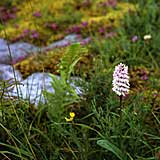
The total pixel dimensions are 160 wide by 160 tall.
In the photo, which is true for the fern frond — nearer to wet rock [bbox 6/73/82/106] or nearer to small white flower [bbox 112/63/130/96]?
wet rock [bbox 6/73/82/106]

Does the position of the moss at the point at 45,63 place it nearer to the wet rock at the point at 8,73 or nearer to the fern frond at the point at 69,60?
the wet rock at the point at 8,73

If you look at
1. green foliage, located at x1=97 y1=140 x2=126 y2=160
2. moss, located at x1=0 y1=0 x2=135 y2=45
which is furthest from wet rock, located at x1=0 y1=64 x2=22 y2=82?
green foliage, located at x1=97 y1=140 x2=126 y2=160

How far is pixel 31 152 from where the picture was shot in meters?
2.42

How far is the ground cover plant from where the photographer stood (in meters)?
2.29

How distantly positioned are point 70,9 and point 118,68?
3681mm

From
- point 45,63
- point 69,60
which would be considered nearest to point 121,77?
point 69,60

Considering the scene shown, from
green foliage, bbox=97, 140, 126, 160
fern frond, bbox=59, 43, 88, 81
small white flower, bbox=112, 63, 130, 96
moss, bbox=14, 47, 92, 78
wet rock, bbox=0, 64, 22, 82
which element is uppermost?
small white flower, bbox=112, 63, 130, 96

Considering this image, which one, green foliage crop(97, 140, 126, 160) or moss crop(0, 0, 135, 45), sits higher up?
green foliage crop(97, 140, 126, 160)

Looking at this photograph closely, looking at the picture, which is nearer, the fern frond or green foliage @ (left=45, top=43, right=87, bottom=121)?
green foliage @ (left=45, top=43, right=87, bottom=121)

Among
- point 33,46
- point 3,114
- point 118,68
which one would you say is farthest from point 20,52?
point 118,68

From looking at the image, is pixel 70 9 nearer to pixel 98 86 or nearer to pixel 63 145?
pixel 98 86

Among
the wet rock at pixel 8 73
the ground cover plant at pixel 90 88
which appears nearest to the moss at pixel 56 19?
the ground cover plant at pixel 90 88

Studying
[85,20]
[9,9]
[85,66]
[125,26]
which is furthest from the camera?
[9,9]

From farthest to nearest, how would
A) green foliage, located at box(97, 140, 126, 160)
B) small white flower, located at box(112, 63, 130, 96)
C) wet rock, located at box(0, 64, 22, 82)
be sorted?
wet rock, located at box(0, 64, 22, 82) → green foliage, located at box(97, 140, 126, 160) → small white flower, located at box(112, 63, 130, 96)
